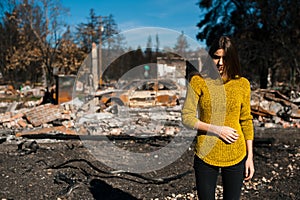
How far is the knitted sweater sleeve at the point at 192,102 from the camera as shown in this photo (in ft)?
5.79

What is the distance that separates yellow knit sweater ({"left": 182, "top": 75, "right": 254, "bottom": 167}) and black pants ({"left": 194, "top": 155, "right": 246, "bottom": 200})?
4cm

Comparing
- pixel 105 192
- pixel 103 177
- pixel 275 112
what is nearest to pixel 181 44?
pixel 103 177

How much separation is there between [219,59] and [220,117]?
1.10ft

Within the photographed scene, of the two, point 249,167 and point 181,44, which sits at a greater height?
point 181,44

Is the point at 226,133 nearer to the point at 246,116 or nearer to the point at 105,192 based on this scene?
the point at 246,116

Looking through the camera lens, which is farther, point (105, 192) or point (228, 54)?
point (105, 192)

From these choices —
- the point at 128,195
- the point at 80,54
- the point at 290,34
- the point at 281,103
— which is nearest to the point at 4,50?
the point at 80,54

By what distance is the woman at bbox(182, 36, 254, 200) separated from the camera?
5.78 feet

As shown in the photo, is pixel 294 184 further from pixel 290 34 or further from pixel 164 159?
pixel 290 34

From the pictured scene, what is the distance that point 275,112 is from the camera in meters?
8.88

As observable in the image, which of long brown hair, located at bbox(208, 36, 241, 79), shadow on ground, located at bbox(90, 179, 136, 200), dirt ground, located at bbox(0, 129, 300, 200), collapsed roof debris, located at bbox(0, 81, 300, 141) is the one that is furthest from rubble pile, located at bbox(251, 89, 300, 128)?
long brown hair, located at bbox(208, 36, 241, 79)

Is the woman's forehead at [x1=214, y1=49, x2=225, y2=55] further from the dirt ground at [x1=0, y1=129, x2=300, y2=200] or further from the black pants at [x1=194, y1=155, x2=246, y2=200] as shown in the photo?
the dirt ground at [x1=0, y1=129, x2=300, y2=200]

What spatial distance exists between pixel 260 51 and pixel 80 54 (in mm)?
14261

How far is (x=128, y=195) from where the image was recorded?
339 centimetres
